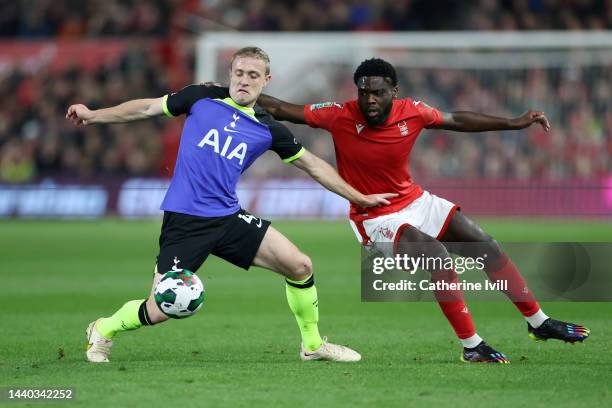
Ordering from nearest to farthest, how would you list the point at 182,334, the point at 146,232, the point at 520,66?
the point at 182,334
the point at 146,232
the point at 520,66

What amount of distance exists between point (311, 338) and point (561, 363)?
1.94 metres

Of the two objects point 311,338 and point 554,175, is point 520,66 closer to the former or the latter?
point 554,175

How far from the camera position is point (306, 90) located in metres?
25.0

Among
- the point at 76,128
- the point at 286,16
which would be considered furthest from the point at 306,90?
the point at 76,128

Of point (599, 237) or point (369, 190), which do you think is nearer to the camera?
point (369, 190)

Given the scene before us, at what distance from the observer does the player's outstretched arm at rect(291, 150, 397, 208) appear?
8555 millimetres

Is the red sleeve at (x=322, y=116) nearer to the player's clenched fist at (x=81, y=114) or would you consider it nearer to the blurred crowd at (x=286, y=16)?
the player's clenched fist at (x=81, y=114)

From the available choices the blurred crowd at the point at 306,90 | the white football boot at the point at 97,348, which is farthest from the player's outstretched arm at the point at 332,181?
the blurred crowd at the point at 306,90

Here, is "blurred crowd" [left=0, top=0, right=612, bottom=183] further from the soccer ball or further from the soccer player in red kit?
the soccer ball

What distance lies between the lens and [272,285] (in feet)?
49.9

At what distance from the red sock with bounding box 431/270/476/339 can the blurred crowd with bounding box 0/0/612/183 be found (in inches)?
575

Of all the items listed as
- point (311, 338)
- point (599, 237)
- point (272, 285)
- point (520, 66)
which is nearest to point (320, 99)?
point (520, 66)

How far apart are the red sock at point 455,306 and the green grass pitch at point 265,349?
28 cm

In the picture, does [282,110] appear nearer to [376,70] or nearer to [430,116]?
[376,70]
